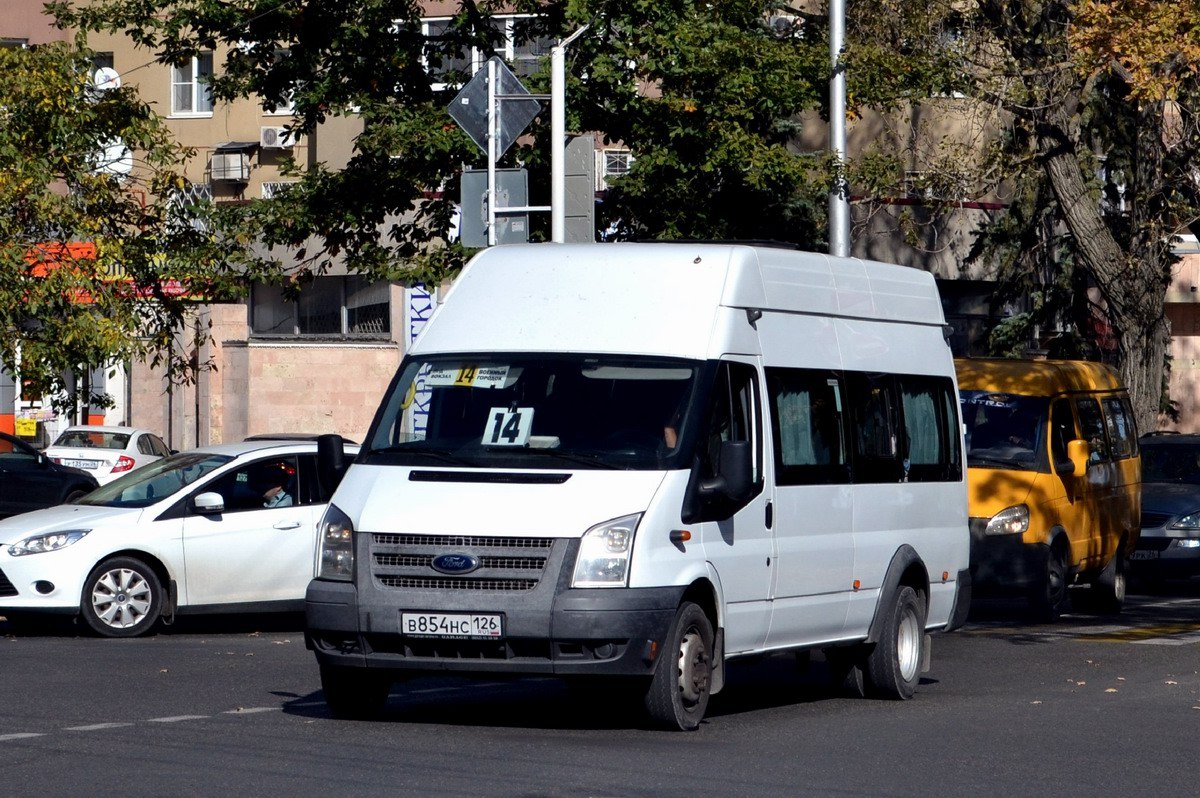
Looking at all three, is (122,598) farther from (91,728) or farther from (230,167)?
(230,167)

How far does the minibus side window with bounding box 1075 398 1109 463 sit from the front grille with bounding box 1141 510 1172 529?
3062mm

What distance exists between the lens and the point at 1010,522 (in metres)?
17.4

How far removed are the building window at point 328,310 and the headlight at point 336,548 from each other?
91.3 feet

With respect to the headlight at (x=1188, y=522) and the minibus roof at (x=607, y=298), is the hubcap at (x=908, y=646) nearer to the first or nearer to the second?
the minibus roof at (x=607, y=298)

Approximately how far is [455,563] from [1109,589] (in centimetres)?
1133

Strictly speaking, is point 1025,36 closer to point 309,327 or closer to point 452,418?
point 452,418

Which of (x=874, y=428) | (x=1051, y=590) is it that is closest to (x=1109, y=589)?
(x=1051, y=590)

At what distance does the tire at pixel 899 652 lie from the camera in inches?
462

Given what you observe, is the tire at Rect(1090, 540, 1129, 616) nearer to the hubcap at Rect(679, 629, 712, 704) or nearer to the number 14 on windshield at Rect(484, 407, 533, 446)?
the hubcap at Rect(679, 629, 712, 704)

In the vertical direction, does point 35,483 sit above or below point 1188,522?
above

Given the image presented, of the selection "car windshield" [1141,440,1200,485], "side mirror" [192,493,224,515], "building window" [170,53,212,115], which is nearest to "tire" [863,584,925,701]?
"side mirror" [192,493,224,515]

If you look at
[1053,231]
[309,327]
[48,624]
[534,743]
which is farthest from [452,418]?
[309,327]

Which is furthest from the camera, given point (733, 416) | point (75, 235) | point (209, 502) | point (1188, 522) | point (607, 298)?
point (75, 235)

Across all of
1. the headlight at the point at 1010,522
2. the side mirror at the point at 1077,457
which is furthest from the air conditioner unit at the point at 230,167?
the headlight at the point at 1010,522
